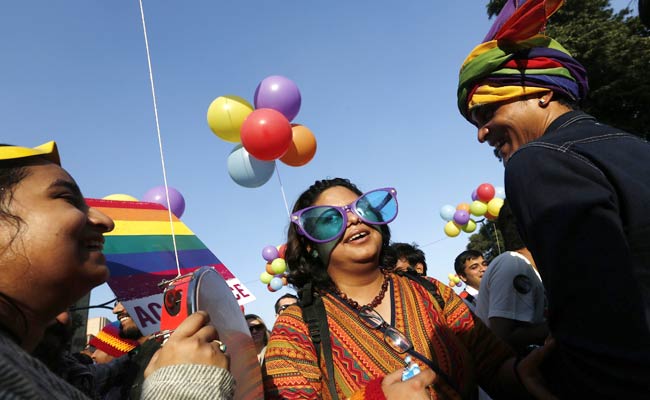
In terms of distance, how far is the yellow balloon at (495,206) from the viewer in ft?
30.9

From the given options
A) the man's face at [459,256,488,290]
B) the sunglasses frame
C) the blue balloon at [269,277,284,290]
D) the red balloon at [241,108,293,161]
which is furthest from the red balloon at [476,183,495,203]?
the sunglasses frame

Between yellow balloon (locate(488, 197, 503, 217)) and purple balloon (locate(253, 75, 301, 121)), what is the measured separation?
5623 millimetres

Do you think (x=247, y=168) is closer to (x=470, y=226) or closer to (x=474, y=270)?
(x=474, y=270)

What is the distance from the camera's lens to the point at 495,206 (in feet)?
31.0

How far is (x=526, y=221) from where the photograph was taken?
113 cm

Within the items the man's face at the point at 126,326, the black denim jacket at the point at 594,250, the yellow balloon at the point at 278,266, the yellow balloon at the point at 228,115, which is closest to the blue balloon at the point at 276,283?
the yellow balloon at the point at 278,266

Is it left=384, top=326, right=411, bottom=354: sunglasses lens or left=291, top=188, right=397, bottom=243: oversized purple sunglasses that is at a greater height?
left=291, top=188, right=397, bottom=243: oversized purple sunglasses

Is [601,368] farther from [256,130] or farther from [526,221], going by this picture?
[256,130]

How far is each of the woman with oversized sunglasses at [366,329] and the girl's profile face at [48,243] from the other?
0.79 m

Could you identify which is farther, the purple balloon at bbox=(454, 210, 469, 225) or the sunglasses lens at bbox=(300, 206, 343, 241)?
the purple balloon at bbox=(454, 210, 469, 225)

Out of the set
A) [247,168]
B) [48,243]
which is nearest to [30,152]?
[48,243]

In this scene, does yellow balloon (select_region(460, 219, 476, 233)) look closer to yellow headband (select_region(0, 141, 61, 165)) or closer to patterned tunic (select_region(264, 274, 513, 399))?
patterned tunic (select_region(264, 274, 513, 399))

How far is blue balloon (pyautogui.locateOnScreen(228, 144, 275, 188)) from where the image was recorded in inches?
234

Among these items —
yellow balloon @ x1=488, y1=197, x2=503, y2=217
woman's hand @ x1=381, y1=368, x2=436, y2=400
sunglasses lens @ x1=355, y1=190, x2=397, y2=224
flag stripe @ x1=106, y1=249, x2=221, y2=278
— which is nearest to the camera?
woman's hand @ x1=381, y1=368, x2=436, y2=400
